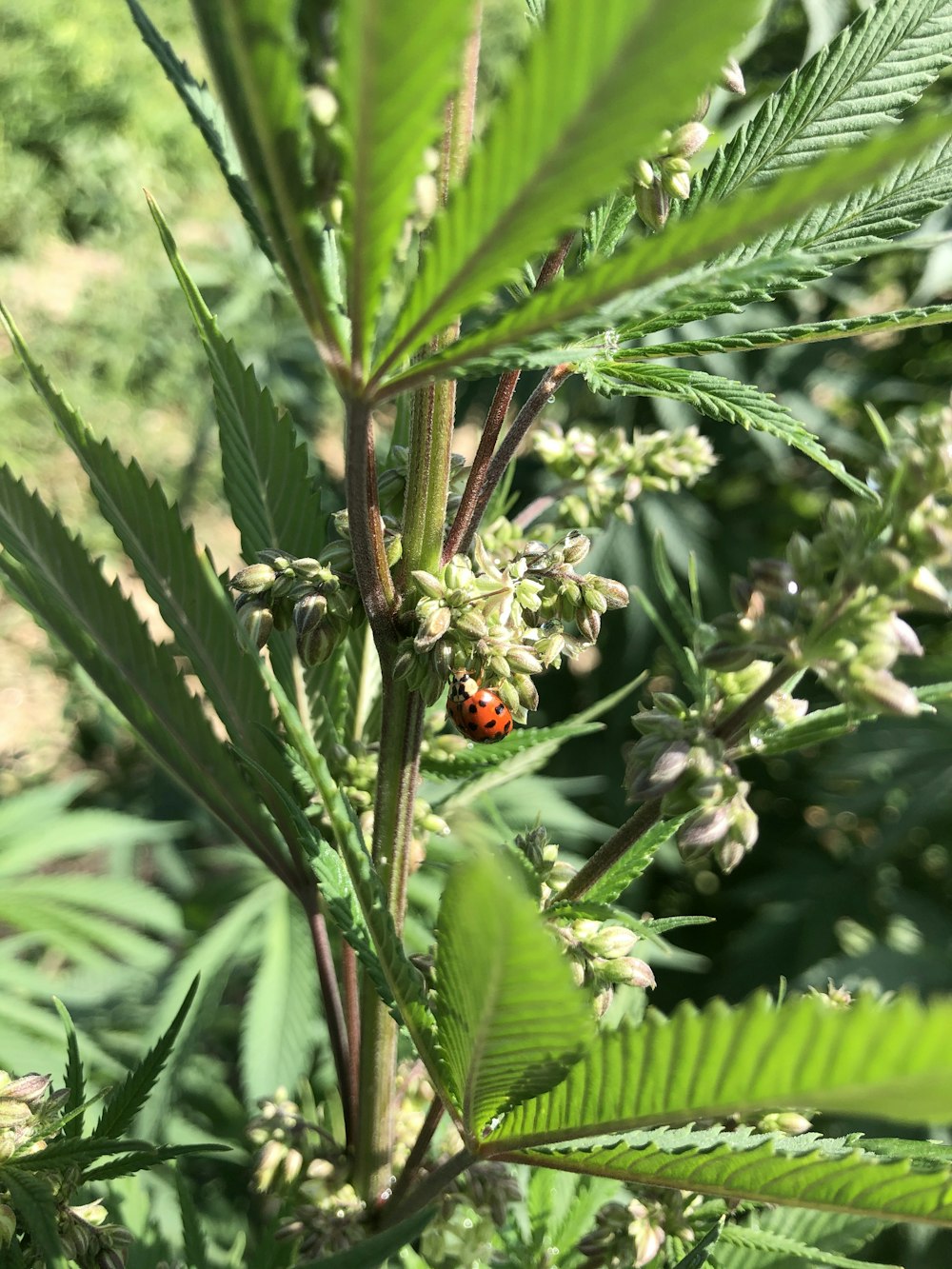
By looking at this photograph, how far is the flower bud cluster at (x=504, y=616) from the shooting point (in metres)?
0.68

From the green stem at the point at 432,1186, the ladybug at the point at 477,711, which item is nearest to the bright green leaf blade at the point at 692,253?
the ladybug at the point at 477,711

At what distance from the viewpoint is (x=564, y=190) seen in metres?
0.40

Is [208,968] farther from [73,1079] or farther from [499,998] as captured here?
[499,998]

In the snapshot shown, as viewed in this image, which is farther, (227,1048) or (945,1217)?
(227,1048)

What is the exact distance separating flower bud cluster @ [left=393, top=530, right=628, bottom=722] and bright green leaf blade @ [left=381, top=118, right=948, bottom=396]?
17 cm

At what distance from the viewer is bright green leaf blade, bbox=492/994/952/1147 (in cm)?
40

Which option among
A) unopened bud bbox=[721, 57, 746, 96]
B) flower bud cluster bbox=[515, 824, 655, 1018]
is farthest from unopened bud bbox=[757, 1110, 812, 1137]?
unopened bud bbox=[721, 57, 746, 96]

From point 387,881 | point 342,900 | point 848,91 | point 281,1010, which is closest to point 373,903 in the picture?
point 342,900

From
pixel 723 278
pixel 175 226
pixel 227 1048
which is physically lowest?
pixel 227 1048

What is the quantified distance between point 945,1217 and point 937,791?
196 cm

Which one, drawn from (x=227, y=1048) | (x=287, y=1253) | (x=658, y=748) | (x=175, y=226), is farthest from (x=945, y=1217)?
(x=175, y=226)

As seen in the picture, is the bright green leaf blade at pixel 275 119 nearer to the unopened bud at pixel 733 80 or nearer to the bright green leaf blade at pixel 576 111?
the bright green leaf blade at pixel 576 111

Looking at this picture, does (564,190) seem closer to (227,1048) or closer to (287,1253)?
(287,1253)

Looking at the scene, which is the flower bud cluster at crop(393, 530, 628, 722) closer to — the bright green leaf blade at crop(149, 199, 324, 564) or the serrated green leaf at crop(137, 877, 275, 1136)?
the bright green leaf blade at crop(149, 199, 324, 564)
